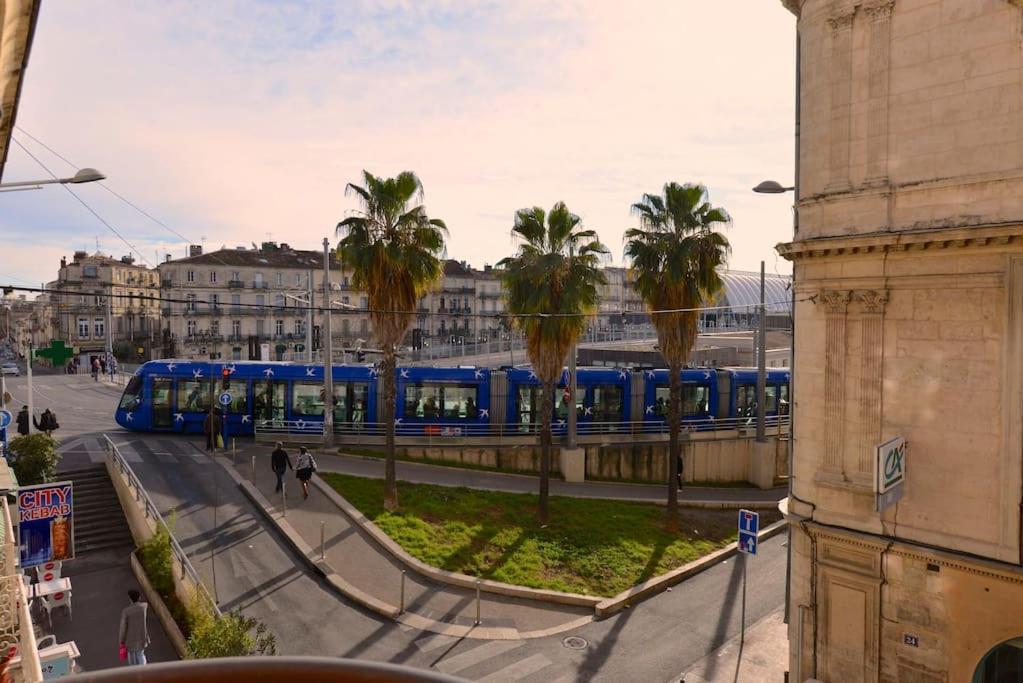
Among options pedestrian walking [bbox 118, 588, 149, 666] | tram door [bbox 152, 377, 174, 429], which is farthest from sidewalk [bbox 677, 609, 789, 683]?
tram door [bbox 152, 377, 174, 429]

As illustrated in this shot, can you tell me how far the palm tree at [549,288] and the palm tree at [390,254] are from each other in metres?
2.53

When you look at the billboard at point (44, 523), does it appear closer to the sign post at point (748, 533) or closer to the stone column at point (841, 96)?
the sign post at point (748, 533)

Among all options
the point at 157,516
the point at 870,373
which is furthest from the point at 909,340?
the point at 157,516

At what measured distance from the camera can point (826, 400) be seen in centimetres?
1212

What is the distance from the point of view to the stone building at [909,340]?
33.3 ft

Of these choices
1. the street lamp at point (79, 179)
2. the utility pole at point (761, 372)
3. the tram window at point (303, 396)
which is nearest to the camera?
the street lamp at point (79, 179)

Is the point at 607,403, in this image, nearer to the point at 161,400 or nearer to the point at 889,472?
the point at 161,400

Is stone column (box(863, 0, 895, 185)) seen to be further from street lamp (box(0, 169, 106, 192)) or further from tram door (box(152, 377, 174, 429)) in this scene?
tram door (box(152, 377, 174, 429))

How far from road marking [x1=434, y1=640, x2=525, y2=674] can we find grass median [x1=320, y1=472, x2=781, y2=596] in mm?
2674

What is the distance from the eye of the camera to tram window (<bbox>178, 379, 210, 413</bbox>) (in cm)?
2555

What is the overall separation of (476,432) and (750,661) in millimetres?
14206

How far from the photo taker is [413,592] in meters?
15.6

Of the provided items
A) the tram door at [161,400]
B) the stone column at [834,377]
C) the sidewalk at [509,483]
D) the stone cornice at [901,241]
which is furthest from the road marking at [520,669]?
the tram door at [161,400]

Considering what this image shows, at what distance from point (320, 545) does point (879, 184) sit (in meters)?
14.4
